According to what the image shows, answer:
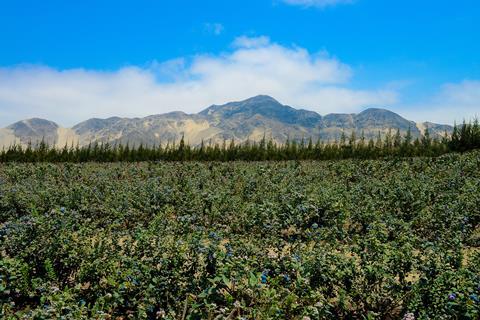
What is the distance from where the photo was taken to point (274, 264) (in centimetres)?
628

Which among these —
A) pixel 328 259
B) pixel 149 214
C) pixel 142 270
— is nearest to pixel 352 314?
pixel 328 259

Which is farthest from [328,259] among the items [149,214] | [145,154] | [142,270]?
[145,154]

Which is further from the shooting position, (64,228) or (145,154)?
(145,154)

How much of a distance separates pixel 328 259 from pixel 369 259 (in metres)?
0.70

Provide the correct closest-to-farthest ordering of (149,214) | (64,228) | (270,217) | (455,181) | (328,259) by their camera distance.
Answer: (328,259) → (64,228) → (270,217) → (149,214) → (455,181)

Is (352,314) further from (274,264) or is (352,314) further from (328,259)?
(274,264)

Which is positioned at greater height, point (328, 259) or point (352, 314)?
point (328, 259)

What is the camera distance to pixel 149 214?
12.4 m

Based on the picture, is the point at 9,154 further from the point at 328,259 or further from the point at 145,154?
the point at 328,259

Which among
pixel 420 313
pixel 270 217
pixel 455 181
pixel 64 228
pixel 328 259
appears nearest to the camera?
pixel 420 313

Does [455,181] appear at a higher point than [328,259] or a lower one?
higher

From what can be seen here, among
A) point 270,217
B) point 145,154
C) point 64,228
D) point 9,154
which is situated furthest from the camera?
point 145,154

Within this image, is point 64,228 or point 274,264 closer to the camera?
point 274,264

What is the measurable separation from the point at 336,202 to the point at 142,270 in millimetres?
7354
